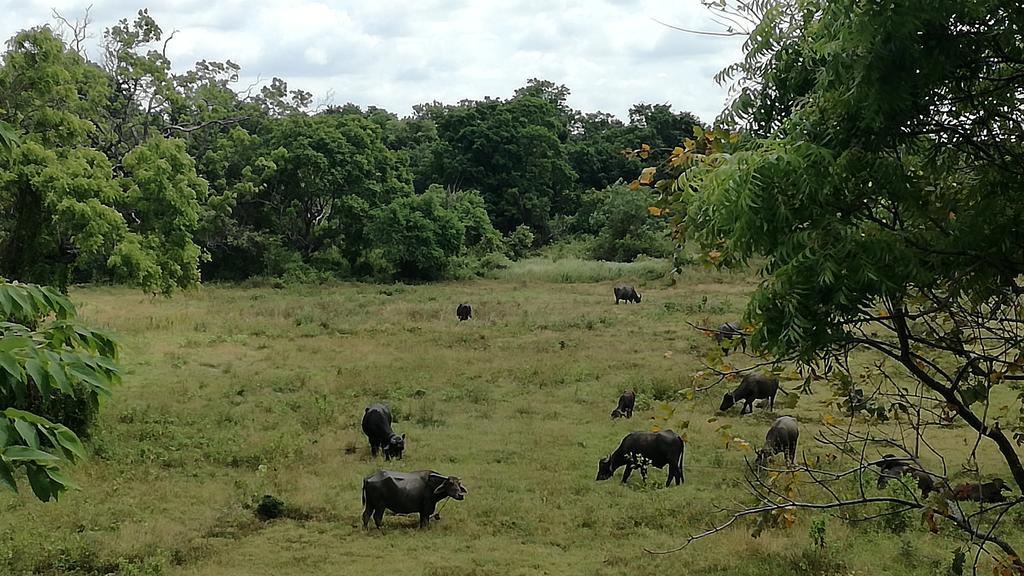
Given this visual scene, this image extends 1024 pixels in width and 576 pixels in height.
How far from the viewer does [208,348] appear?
62.8 ft

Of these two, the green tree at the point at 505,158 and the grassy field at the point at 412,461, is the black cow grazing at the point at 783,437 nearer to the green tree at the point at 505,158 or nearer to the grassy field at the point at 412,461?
the grassy field at the point at 412,461

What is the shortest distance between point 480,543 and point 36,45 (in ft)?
31.7

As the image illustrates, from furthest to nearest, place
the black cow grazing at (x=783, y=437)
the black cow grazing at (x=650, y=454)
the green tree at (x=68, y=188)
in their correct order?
1. the green tree at (x=68, y=188)
2. the black cow grazing at (x=783, y=437)
3. the black cow grazing at (x=650, y=454)

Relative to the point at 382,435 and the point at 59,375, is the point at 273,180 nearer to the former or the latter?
the point at 382,435

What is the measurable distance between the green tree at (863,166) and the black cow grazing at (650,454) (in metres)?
6.73

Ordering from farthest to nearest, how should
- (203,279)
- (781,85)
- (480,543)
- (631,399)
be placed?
1. (203,279)
2. (631,399)
3. (480,543)
4. (781,85)

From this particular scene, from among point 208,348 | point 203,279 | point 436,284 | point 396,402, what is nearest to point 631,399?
point 396,402

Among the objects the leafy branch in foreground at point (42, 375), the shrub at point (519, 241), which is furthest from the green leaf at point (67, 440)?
the shrub at point (519, 241)

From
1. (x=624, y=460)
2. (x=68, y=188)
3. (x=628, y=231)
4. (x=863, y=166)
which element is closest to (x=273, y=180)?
(x=628, y=231)

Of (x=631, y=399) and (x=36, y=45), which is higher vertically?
(x=36, y=45)

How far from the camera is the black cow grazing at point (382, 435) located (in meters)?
11.3

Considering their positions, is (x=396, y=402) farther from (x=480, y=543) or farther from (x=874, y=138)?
(x=874, y=138)

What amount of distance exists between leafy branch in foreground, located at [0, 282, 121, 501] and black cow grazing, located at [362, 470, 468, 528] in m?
6.24

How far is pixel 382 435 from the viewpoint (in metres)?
11.9
